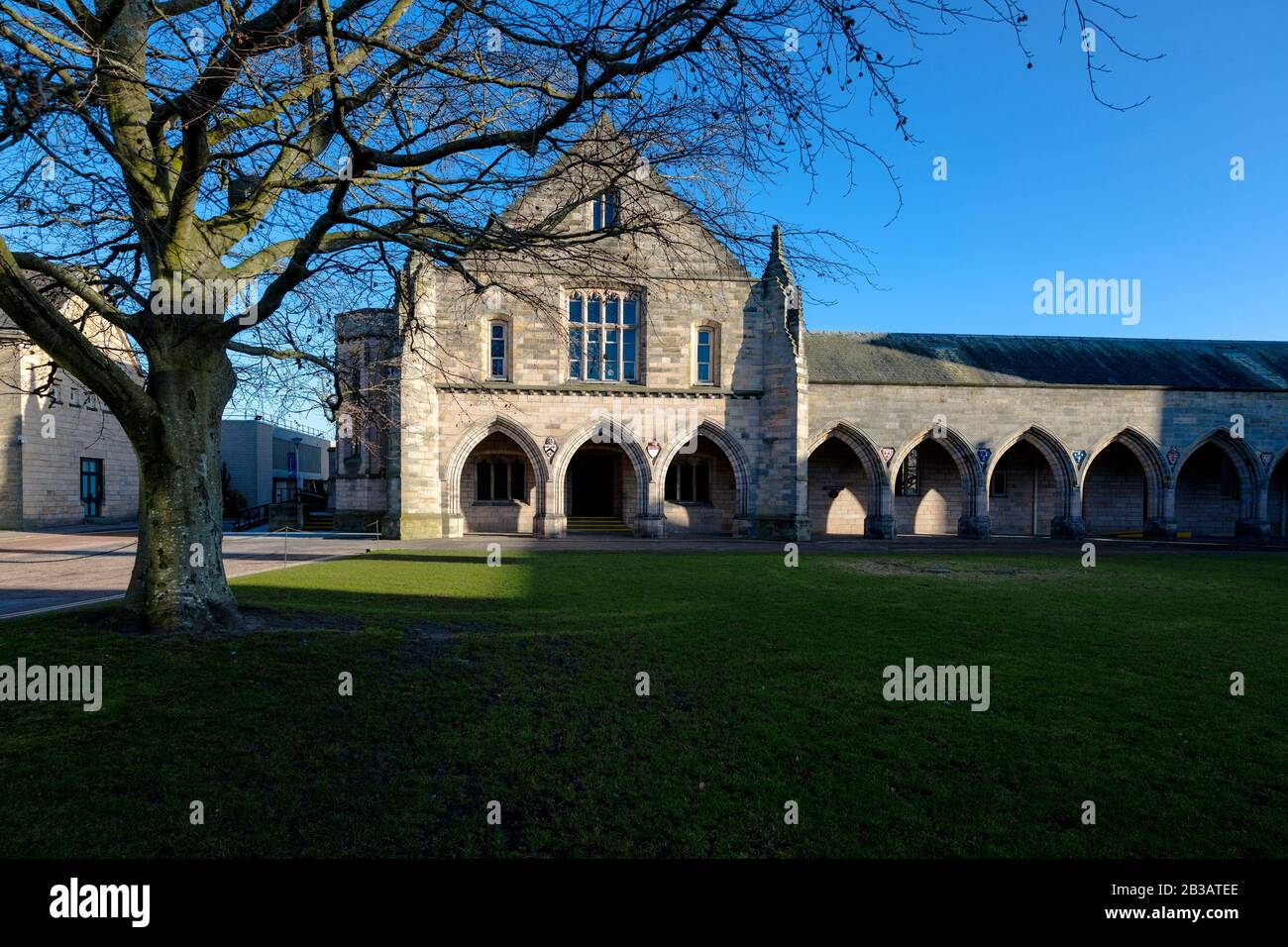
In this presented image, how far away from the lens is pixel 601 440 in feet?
74.9

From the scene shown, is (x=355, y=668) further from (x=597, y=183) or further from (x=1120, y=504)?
(x=1120, y=504)

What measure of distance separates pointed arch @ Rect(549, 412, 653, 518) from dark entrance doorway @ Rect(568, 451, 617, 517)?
3192mm

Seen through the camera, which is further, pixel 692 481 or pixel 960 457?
pixel 960 457

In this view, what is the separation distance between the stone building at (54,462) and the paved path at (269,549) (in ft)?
8.25

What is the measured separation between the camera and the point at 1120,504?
27.8 m

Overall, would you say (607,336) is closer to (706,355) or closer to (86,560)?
(706,355)

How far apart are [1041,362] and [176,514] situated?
30.6m

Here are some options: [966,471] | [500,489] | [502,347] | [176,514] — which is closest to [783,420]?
[966,471]

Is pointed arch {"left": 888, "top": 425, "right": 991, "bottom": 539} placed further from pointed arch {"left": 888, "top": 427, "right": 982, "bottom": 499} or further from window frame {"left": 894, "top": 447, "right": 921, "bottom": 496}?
window frame {"left": 894, "top": 447, "right": 921, "bottom": 496}

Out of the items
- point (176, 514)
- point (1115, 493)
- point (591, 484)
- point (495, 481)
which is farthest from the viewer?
point (1115, 493)

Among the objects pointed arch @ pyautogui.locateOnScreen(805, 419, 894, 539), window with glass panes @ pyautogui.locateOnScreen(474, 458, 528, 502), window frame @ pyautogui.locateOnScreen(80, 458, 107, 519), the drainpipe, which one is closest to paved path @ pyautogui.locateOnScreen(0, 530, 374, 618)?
window with glass panes @ pyautogui.locateOnScreen(474, 458, 528, 502)

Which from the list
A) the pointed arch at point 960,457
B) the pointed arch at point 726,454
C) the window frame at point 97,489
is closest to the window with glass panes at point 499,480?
the pointed arch at point 726,454

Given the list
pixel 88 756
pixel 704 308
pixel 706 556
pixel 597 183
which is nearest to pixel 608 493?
pixel 704 308

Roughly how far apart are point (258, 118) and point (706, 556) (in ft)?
42.8
